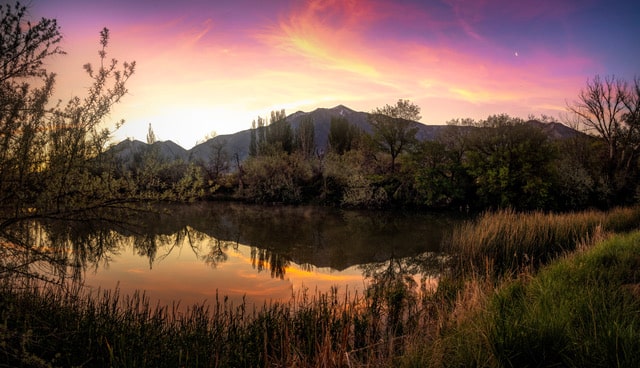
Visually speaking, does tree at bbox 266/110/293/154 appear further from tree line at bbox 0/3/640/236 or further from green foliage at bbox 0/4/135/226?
green foliage at bbox 0/4/135/226

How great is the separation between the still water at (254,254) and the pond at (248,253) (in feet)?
0.10

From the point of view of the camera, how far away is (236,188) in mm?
43938

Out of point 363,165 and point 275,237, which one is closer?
point 275,237

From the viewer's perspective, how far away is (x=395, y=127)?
38562 millimetres

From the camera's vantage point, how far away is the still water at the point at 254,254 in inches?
421

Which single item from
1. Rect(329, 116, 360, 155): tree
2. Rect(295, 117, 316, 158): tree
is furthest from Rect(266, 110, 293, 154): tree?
Rect(329, 116, 360, 155): tree

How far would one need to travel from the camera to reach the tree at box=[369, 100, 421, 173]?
126ft

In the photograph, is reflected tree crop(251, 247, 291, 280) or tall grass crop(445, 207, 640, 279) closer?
tall grass crop(445, 207, 640, 279)

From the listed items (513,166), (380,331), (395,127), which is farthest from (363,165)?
(380,331)

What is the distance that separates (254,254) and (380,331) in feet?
33.0

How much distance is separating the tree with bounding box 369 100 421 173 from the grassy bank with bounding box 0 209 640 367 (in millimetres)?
29627

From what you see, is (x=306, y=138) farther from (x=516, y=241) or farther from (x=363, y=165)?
(x=516, y=241)

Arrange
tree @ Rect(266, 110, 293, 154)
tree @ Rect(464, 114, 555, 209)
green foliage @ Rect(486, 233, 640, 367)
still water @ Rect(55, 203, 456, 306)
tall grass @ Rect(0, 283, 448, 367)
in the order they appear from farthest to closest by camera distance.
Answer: tree @ Rect(266, 110, 293, 154)
tree @ Rect(464, 114, 555, 209)
still water @ Rect(55, 203, 456, 306)
tall grass @ Rect(0, 283, 448, 367)
green foliage @ Rect(486, 233, 640, 367)

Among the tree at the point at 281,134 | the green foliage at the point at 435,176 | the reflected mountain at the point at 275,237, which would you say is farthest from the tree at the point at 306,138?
the reflected mountain at the point at 275,237
